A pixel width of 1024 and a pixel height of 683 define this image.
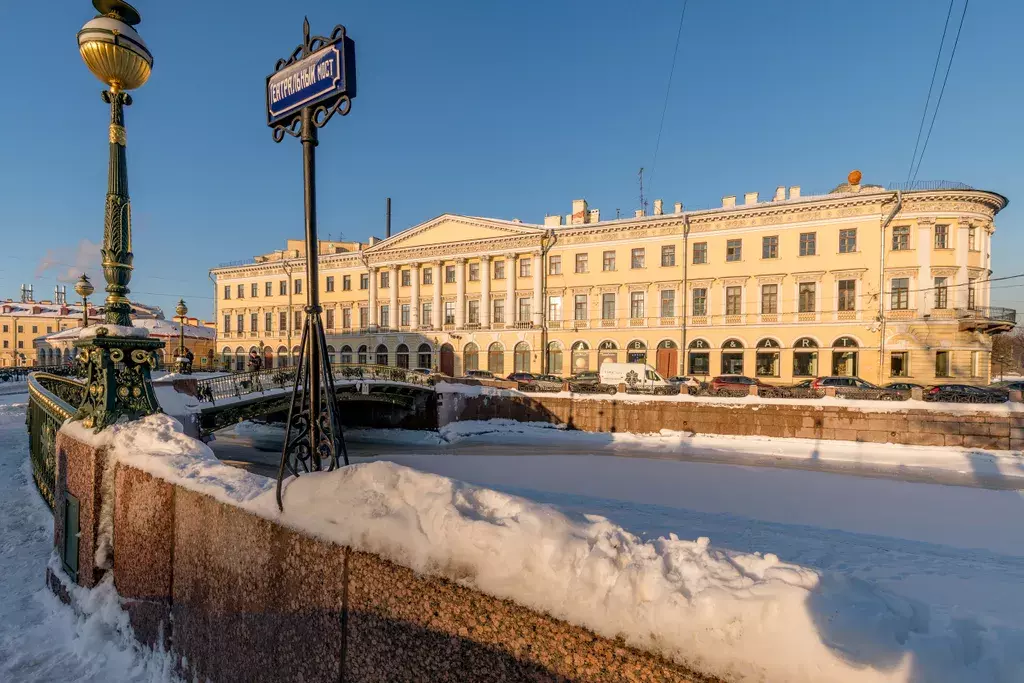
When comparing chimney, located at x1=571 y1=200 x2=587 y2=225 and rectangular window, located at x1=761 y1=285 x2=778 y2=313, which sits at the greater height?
chimney, located at x1=571 y1=200 x2=587 y2=225

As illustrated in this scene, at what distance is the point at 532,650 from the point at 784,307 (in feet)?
107

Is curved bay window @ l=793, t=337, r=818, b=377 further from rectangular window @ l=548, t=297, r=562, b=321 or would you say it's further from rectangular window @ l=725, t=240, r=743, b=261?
rectangular window @ l=548, t=297, r=562, b=321

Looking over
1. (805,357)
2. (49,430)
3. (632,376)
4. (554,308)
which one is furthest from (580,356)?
(49,430)

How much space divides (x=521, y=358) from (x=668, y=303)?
11031mm

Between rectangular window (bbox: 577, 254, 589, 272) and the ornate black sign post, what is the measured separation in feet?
106

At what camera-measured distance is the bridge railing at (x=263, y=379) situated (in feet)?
50.9

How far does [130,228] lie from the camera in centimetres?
589

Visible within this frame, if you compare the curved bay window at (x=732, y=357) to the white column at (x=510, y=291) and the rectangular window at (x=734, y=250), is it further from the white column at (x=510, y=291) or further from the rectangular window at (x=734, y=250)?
the white column at (x=510, y=291)

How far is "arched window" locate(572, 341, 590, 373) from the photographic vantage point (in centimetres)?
3438

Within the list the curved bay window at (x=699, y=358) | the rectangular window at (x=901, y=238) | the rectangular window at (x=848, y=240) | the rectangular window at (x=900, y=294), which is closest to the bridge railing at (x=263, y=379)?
the curved bay window at (x=699, y=358)

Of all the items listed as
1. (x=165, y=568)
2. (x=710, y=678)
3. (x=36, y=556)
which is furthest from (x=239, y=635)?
(x=36, y=556)

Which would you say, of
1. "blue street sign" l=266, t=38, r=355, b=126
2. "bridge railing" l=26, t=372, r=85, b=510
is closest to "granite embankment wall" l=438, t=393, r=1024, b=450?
"bridge railing" l=26, t=372, r=85, b=510

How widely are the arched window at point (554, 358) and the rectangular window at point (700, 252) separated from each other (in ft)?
35.4

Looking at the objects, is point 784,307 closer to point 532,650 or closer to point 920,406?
point 920,406
